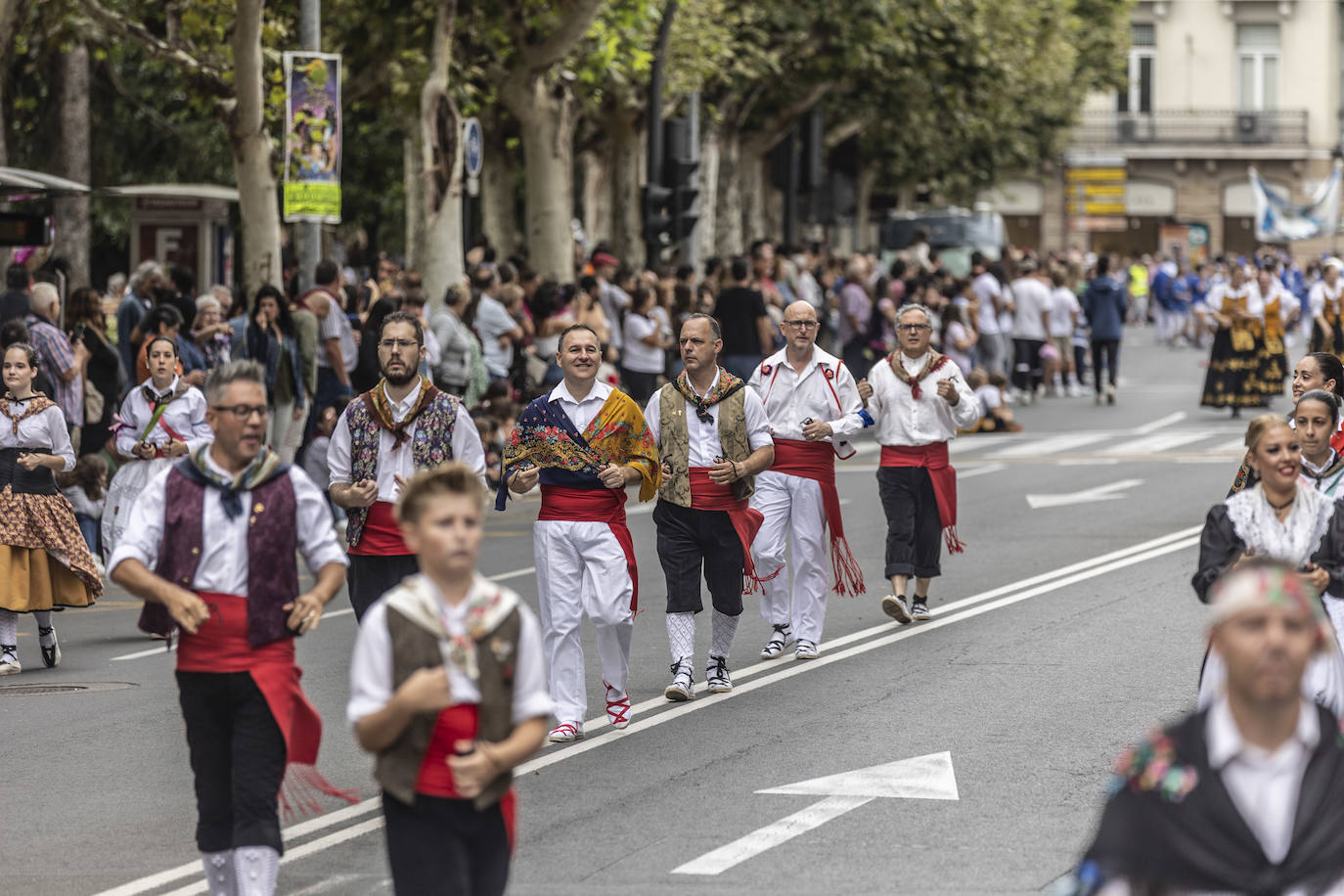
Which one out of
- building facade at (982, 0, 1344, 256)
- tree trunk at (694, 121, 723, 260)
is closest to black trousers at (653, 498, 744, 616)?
tree trunk at (694, 121, 723, 260)

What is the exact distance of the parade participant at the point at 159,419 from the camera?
12.4 metres

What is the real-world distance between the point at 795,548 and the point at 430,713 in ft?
22.5

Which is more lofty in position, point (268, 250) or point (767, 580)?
point (268, 250)

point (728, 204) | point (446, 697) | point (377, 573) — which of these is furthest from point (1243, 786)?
point (728, 204)

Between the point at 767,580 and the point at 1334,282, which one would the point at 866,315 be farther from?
the point at 767,580

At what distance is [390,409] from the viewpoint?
363 inches

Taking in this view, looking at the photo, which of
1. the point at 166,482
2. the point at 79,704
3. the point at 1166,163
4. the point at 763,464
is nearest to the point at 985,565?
the point at 763,464

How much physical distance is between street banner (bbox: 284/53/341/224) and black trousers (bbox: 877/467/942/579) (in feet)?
21.3

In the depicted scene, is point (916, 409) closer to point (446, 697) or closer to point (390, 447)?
point (390, 447)

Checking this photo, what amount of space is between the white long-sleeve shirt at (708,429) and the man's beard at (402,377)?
1.83m

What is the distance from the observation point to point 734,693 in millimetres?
10758

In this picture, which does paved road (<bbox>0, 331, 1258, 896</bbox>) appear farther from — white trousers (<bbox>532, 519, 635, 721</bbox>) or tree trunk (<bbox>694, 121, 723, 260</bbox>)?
tree trunk (<bbox>694, 121, 723, 260</bbox>)

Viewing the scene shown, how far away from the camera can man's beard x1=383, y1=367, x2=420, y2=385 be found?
9117 millimetres

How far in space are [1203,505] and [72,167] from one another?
14.9 meters
